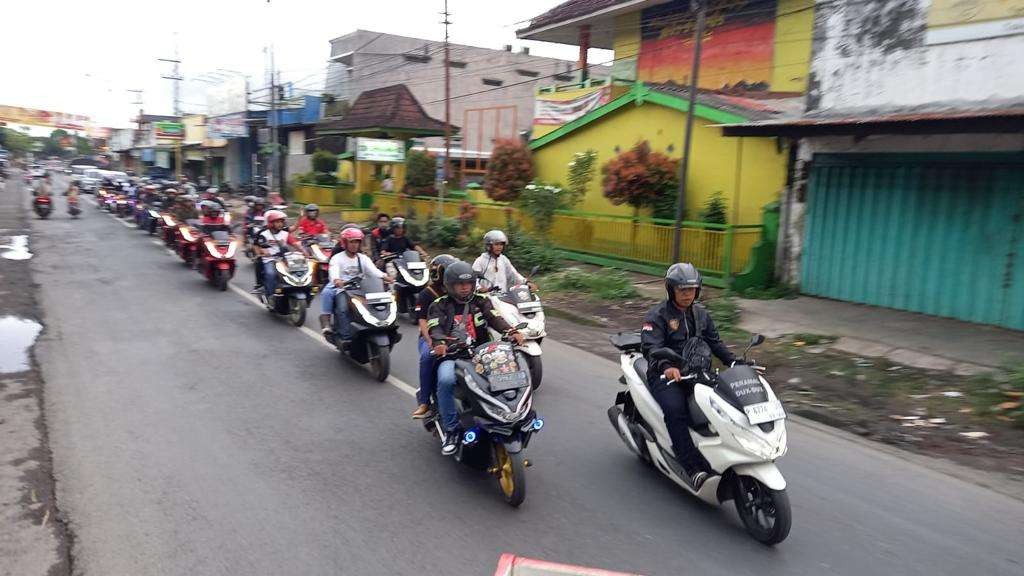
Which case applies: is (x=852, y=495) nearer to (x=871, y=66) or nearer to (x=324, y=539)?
(x=324, y=539)

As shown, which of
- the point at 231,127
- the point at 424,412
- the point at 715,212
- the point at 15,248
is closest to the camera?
the point at 424,412

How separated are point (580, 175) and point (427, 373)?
13699 millimetres

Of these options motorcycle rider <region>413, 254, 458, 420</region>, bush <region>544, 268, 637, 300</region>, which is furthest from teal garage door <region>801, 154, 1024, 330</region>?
motorcycle rider <region>413, 254, 458, 420</region>

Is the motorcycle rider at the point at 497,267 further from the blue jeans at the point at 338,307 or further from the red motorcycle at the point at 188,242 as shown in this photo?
the red motorcycle at the point at 188,242

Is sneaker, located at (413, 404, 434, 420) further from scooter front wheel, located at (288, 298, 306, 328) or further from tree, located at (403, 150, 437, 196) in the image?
tree, located at (403, 150, 437, 196)

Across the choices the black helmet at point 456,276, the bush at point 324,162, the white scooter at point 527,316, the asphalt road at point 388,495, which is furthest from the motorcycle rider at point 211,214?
the bush at point 324,162

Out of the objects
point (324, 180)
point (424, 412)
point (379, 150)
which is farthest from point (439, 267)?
point (324, 180)

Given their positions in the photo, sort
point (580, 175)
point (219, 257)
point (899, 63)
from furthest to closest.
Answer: point (580, 175) → point (219, 257) → point (899, 63)

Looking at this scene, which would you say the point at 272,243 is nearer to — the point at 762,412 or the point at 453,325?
the point at 453,325

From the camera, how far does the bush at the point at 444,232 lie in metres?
21.0

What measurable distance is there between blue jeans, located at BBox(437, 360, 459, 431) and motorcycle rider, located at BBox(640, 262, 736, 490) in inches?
55.6

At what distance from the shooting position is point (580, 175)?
18.8m

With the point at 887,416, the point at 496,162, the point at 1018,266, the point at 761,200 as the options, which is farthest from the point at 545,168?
the point at 887,416

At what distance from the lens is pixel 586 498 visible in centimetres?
506
